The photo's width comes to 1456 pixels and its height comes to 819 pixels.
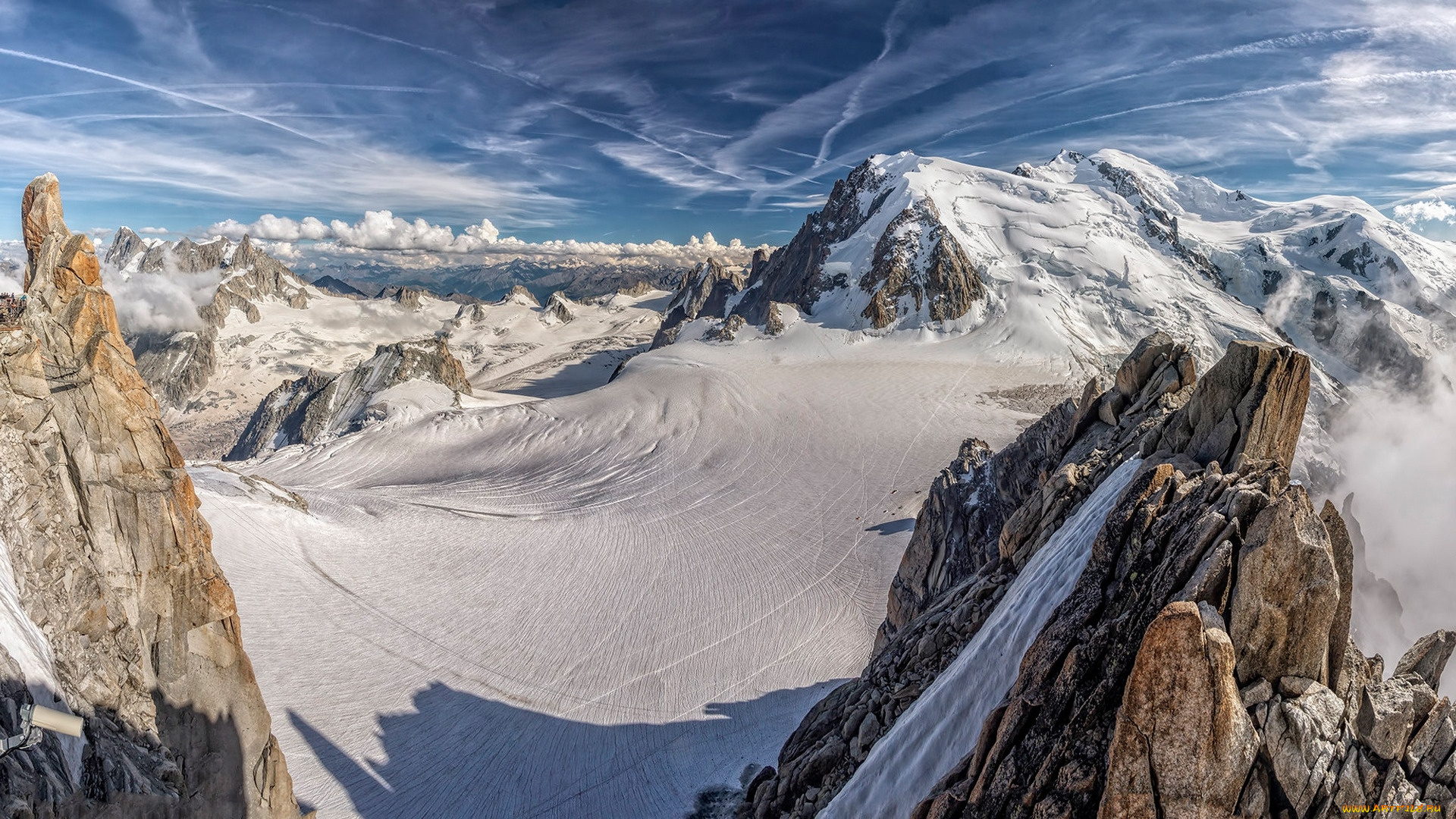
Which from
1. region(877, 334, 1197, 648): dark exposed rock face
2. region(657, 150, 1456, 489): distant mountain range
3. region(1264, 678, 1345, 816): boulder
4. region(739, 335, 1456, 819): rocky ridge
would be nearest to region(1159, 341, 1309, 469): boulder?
region(739, 335, 1456, 819): rocky ridge

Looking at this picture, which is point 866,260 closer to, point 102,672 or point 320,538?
point 320,538

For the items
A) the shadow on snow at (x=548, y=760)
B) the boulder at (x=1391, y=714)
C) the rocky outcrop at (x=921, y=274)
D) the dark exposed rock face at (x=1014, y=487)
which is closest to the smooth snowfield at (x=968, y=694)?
the dark exposed rock face at (x=1014, y=487)

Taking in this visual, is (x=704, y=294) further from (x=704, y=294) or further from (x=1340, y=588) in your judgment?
(x=1340, y=588)

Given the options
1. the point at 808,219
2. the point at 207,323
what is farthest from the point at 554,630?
the point at 207,323

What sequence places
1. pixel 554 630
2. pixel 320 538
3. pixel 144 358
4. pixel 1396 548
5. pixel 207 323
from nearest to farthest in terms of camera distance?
pixel 554 630
pixel 320 538
pixel 1396 548
pixel 144 358
pixel 207 323

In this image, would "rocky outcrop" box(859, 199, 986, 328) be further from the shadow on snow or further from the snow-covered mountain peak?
the shadow on snow
